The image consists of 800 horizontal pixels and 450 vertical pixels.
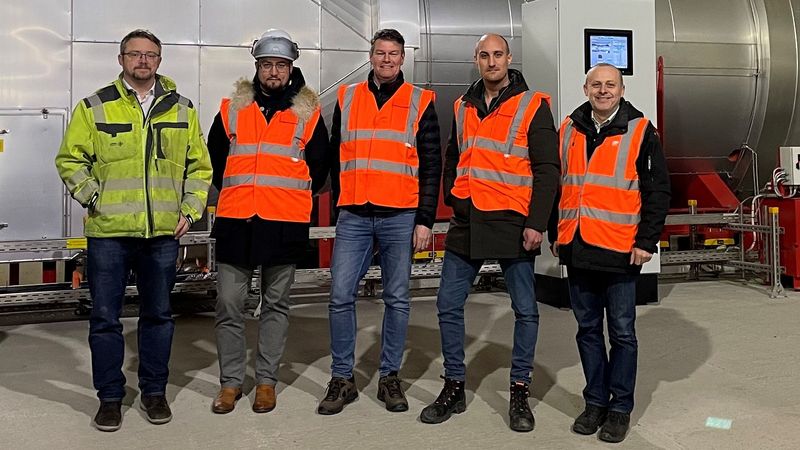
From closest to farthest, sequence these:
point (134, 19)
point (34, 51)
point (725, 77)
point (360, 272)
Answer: point (360, 272) < point (34, 51) < point (134, 19) < point (725, 77)

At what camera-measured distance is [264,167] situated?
3197 millimetres

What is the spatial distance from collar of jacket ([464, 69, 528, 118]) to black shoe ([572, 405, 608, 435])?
1334 millimetres

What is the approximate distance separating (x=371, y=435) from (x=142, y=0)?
423 centimetres

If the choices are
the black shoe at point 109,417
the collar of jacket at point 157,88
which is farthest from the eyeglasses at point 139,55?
the black shoe at point 109,417

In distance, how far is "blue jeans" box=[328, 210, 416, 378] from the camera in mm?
3270

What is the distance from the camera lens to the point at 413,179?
329 centimetres

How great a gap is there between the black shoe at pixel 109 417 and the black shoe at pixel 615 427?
2.00 m

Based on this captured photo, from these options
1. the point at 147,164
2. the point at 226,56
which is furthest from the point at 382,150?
the point at 226,56

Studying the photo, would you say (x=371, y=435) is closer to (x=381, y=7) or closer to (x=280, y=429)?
(x=280, y=429)

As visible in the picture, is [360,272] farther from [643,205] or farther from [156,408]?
[643,205]

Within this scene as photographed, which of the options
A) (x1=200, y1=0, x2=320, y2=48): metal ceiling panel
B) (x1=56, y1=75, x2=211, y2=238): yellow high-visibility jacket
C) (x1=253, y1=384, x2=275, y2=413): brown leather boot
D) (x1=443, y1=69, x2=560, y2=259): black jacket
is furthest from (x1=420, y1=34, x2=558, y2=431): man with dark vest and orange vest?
(x1=200, y1=0, x2=320, y2=48): metal ceiling panel

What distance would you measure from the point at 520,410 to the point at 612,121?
49.7 inches

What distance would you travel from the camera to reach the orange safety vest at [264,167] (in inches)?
126

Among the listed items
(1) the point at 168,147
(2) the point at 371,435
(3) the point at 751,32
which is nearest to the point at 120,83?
(1) the point at 168,147
